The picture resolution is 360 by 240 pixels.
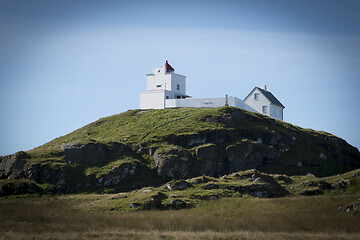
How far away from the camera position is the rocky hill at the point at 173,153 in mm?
78062

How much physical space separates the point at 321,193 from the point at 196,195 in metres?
18.7

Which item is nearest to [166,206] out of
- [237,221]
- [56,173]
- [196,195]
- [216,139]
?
[196,195]

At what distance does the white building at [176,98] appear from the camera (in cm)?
10988

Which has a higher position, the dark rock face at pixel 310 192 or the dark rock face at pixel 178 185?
the dark rock face at pixel 178 185

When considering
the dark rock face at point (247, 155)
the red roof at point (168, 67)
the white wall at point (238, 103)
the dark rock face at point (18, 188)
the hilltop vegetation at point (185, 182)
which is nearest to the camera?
the hilltop vegetation at point (185, 182)

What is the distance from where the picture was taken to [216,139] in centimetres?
8956

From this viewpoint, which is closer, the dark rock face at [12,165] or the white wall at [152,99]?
the dark rock face at [12,165]

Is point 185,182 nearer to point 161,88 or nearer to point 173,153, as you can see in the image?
point 173,153

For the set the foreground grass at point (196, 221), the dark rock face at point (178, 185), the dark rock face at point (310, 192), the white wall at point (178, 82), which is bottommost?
the foreground grass at point (196, 221)

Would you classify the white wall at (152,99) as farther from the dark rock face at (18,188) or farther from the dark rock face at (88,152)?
the dark rock face at (18,188)

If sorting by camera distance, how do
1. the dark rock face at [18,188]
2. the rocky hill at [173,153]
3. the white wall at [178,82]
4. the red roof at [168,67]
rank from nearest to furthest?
1. the dark rock face at [18,188]
2. the rocky hill at [173,153]
3. the white wall at [178,82]
4. the red roof at [168,67]

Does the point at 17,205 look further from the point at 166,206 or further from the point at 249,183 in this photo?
the point at 249,183

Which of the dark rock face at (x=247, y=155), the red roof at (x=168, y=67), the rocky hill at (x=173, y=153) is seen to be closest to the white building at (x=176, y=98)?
the red roof at (x=168, y=67)

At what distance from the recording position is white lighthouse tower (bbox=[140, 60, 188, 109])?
4400 inches
